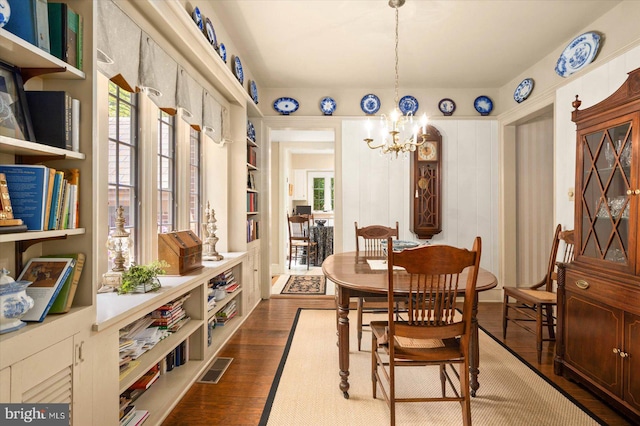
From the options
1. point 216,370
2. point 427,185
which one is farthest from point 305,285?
point 216,370

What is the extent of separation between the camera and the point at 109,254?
197cm

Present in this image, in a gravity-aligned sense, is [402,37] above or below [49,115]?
above

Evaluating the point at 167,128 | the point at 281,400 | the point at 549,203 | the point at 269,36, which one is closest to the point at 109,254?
the point at 167,128

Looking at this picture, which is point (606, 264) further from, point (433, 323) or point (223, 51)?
point (223, 51)

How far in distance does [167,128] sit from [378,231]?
213 centimetres

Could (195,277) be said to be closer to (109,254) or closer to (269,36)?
(109,254)

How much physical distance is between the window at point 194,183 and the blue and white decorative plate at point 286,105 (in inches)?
56.1

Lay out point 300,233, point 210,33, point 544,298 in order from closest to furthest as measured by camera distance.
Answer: point 210,33
point 544,298
point 300,233

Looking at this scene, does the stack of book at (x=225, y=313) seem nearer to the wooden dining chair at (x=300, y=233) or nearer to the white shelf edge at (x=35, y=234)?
the white shelf edge at (x=35, y=234)

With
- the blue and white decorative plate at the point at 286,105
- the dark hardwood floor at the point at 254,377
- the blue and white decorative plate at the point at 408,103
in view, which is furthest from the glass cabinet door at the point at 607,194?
the blue and white decorative plate at the point at 286,105

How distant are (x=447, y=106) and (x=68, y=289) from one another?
434 cm

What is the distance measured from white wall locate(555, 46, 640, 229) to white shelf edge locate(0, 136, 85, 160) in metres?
3.48

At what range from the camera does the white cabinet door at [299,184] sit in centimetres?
865

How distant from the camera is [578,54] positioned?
2.95 metres
